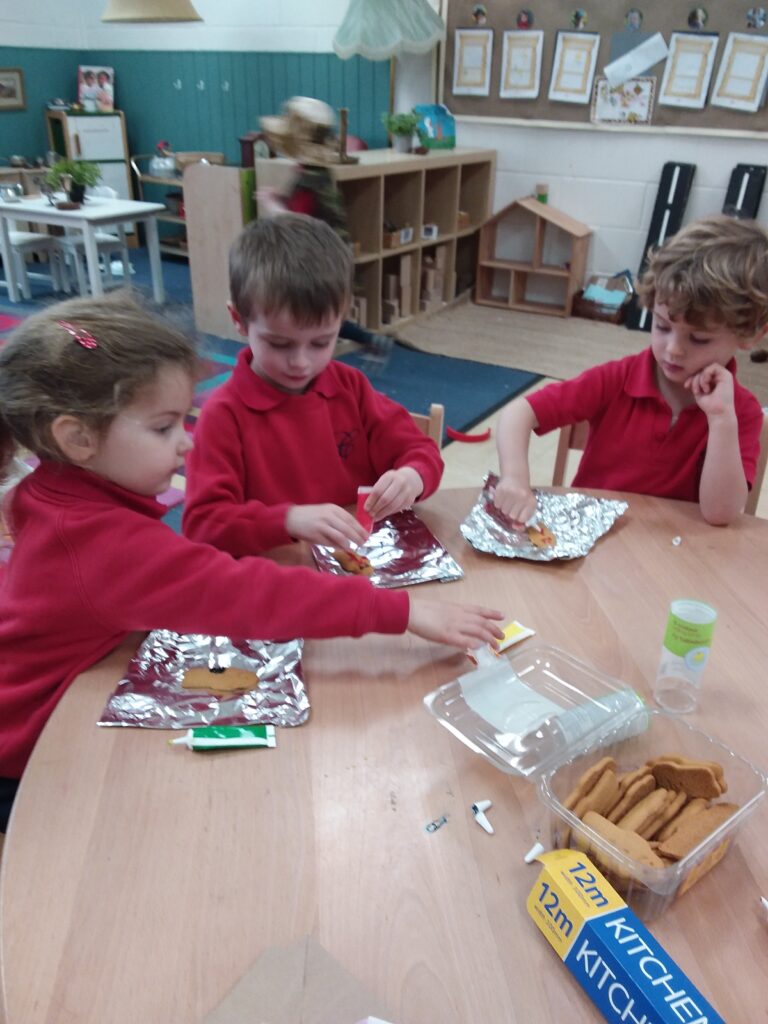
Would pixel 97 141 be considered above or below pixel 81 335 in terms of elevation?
below

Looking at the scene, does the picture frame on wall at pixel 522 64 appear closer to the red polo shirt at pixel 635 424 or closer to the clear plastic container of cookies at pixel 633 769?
the red polo shirt at pixel 635 424

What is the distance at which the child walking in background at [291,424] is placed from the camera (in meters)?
1.18

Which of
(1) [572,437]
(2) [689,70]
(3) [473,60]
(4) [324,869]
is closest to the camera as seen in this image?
(4) [324,869]

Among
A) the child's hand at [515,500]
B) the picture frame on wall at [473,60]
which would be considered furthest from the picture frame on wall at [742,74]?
the child's hand at [515,500]

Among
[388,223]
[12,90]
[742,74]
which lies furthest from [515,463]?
[12,90]

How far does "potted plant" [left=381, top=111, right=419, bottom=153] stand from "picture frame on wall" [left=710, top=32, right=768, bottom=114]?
63.2 inches

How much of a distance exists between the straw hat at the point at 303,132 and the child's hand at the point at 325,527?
3.05 metres

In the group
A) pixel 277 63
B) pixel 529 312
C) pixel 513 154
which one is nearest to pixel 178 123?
pixel 277 63

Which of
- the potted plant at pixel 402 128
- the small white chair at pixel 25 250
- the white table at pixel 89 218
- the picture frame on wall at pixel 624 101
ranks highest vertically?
the picture frame on wall at pixel 624 101

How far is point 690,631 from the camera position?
857 mm

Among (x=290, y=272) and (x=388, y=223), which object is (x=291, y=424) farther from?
(x=388, y=223)

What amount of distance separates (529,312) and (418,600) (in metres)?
4.13

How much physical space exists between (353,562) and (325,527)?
0.25 ft

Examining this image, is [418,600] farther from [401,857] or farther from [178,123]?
[178,123]
